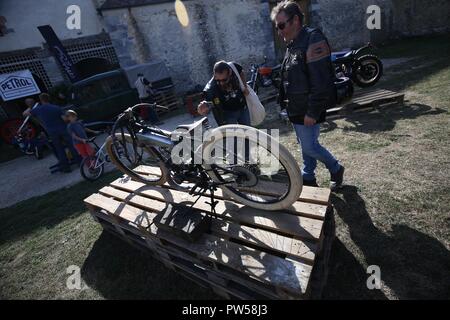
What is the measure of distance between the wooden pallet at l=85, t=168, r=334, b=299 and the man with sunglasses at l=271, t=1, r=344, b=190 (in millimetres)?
817

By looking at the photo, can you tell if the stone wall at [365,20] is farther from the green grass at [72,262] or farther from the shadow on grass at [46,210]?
the green grass at [72,262]

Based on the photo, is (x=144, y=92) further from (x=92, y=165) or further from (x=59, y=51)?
(x=59, y=51)

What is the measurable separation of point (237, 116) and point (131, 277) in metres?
2.47

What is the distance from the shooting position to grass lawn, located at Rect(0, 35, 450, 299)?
87.3 inches

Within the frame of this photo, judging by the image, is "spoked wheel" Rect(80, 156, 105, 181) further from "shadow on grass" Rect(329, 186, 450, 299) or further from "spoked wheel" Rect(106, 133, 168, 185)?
"shadow on grass" Rect(329, 186, 450, 299)

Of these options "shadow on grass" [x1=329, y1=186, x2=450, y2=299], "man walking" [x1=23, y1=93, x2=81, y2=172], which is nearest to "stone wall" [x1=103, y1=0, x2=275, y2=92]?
"man walking" [x1=23, y1=93, x2=81, y2=172]

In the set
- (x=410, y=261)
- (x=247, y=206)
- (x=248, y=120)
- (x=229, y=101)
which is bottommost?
(x=410, y=261)

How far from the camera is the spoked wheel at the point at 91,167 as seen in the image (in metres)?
5.21

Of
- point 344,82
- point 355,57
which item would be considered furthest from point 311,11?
point 344,82
